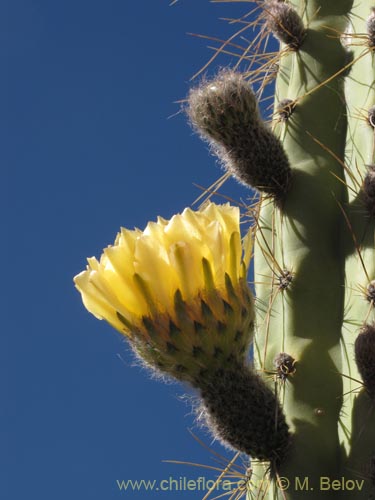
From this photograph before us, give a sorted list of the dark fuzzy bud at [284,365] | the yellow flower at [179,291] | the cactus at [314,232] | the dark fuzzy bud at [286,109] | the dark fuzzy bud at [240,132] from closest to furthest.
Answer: the yellow flower at [179,291], the cactus at [314,232], the dark fuzzy bud at [284,365], the dark fuzzy bud at [240,132], the dark fuzzy bud at [286,109]

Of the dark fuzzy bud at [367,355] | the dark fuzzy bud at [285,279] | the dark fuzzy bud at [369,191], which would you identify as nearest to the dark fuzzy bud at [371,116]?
the dark fuzzy bud at [369,191]

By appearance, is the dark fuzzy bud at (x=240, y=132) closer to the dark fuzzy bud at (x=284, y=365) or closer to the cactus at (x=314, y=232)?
the cactus at (x=314, y=232)

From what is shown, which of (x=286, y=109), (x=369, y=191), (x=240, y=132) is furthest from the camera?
(x=286, y=109)

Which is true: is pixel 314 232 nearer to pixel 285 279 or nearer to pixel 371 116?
pixel 285 279

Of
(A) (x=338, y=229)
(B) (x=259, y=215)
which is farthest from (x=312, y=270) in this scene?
(B) (x=259, y=215)

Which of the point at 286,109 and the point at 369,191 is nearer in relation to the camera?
the point at 369,191

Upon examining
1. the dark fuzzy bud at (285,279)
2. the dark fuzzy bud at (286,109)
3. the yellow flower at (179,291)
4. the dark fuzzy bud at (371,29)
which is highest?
the dark fuzzy bud at (371,29)

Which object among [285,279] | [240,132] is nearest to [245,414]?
[285,279]

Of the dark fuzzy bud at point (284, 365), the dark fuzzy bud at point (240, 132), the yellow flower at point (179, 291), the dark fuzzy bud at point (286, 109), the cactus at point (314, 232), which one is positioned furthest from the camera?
the dark fuzzy bud at point (286, 109)
